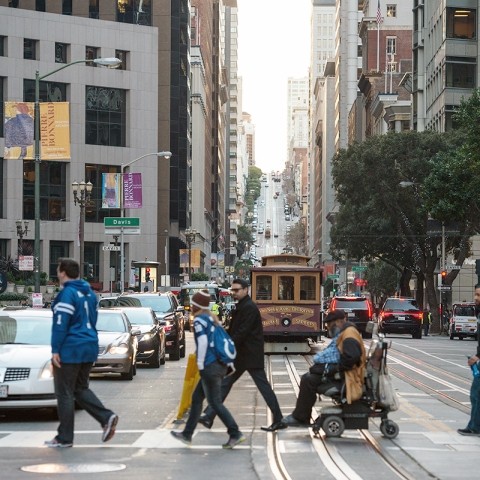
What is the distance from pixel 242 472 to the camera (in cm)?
1179

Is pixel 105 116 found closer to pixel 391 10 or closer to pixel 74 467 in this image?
pixel 391 10

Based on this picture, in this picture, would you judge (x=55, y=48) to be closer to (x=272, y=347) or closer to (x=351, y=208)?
(x=351, y=208)

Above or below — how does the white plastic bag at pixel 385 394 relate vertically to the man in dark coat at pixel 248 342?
below

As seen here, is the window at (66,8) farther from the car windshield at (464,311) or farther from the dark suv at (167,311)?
the dark suv at (167,311)

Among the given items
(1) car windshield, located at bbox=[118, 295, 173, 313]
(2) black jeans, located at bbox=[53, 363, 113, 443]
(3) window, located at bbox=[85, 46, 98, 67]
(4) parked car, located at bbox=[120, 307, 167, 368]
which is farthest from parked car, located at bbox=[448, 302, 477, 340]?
(2) black jeans, located at bbox=[53, 363, 113, 443]

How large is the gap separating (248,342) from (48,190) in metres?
76.1

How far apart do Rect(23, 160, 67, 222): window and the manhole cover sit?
77.6m

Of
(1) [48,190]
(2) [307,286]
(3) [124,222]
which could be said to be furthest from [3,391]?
(1) [48,190]

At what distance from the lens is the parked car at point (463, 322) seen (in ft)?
199

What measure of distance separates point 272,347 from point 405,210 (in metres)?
37.8

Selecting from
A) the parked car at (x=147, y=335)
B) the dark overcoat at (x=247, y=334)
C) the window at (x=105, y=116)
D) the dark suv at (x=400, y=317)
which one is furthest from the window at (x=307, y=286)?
the window at (x=105, y=116)

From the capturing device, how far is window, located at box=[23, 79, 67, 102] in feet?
291

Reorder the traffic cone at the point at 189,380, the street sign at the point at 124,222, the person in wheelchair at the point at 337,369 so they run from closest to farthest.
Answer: the person in wheelchair at the point at 337,369 → the traffic cone at the point at 189,380 → the street sign at the point at 124,222

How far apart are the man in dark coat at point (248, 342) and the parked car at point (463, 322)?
1831 inches
